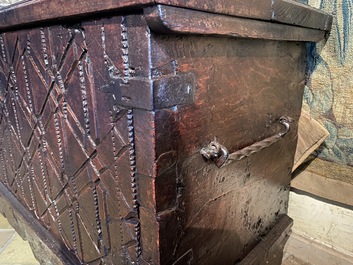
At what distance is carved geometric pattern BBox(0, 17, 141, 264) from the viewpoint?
2.14ft

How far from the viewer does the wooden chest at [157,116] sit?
58 cm

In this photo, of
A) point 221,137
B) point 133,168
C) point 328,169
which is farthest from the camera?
point 328,169

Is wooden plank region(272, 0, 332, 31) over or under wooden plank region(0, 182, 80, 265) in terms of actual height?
over

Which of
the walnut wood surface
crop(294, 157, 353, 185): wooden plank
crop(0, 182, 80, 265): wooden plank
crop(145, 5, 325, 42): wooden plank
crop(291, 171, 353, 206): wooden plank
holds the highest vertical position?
the walnut wood surface

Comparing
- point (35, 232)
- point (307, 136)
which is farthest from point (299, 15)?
point (35, 232)

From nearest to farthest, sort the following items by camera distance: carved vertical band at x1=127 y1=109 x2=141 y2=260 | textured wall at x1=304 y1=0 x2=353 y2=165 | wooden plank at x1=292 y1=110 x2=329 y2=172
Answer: carved vertical band at x1=127 y1=109 x2=141 y2=260 → textured wall at x1=304 y1=0 x2=353 y2=165 → wooden plank at x1=292 y1=110 x2=329 y2=172

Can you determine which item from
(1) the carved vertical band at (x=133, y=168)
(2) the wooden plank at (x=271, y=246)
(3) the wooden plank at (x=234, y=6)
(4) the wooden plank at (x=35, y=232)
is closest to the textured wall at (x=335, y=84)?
(2) the wooden plank at (x=271, y=246)

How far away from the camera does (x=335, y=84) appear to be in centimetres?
114

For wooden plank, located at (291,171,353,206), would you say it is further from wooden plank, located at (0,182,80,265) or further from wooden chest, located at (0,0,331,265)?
wooden plank, located at (0,182,80,265)

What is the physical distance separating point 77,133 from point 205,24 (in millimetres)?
488

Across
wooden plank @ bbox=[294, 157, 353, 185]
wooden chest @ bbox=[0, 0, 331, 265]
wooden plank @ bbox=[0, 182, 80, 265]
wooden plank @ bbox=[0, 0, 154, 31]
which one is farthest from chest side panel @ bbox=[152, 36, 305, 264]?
wooden plank @ bbox=[0, 182, 80, 265]

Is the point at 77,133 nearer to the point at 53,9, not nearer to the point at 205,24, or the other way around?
the point at 53,9

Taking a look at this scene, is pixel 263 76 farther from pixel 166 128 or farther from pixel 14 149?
pixel 14 149

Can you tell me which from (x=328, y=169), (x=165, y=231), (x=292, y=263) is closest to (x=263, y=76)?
(x=165, y=231)
